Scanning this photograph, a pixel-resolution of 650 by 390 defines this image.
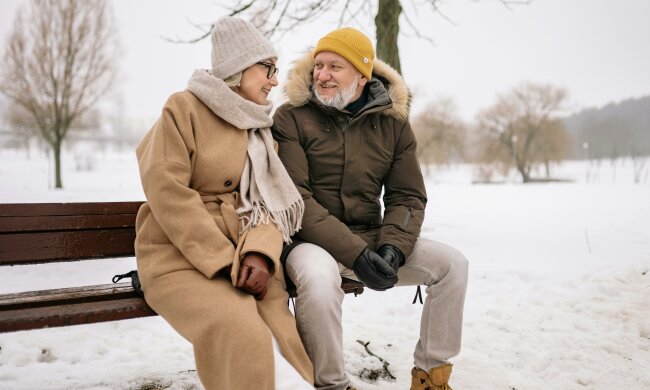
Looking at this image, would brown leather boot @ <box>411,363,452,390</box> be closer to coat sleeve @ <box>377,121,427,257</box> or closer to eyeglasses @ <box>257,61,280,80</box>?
coat sleeve @ <box>377,121,427,257</box>

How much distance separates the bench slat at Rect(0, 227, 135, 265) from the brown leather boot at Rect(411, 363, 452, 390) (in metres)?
1.70

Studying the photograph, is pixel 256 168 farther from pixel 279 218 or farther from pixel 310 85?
pixel 310 85

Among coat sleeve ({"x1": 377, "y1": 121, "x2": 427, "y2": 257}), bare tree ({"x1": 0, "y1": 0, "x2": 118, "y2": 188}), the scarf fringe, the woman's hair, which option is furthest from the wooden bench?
bare tree ({"x1": 0, "y1": 0, "x2": 118, "y2": 188})

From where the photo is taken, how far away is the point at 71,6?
55.8 ft

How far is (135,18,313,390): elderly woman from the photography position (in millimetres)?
1822

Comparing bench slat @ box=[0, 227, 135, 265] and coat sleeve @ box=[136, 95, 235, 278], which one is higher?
coat sleeve @ box=[136, 95, 235, 278]

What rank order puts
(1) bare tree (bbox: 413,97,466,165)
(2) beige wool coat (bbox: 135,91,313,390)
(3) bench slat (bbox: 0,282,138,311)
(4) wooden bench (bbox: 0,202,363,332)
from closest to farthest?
(2) beige wool coat (bbox: 135,91,313,390) → (4) wooden bench (bbox: 0,202,363,332) → (3) bench slat (bbox: 0,282,138,311) → (1) bare tree (bbox: 413,97,466,165)

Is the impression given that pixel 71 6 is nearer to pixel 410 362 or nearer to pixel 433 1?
pixel 433 1

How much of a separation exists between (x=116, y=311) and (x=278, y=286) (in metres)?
0.69

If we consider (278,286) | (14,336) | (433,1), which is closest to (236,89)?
(278,286)

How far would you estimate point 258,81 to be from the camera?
2.47 meters

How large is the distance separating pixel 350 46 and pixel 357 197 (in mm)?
860

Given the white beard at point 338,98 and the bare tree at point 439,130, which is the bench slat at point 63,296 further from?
the bare tree at point 439,130

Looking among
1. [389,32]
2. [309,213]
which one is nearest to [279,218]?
[309,213]
